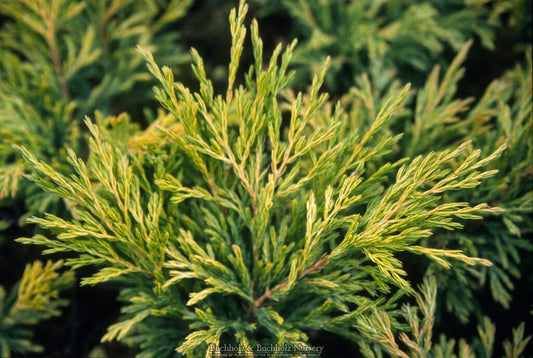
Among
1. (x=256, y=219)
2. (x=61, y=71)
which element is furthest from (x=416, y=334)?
(x=61, y=71)

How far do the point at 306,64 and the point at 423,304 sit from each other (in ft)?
5.62

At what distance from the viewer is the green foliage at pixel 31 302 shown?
5.32 feet

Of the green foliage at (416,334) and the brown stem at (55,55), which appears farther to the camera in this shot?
the brown stem at (55,55)

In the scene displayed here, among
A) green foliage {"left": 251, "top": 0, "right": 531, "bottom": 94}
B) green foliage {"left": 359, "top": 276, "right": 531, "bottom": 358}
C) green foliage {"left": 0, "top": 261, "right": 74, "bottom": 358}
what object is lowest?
green foliage {"left": 359, "top": 276, "right": 531, "bottom": 358}

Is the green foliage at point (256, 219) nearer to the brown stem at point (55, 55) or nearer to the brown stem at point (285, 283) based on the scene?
the brown stem at point (285, 283)

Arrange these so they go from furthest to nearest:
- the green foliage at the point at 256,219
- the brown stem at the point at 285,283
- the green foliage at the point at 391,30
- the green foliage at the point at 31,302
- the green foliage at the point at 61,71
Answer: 1. the green foliage at the point at 391,30
2. the green foliage at the point at 61,71
3. the green foliage at the point at 31,302
4. the brown stem at the point at 285,283
5. the green foliage at the point at 256,219

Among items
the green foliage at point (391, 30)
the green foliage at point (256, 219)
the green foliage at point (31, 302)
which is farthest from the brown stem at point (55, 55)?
the green foliage at point (391, 30)

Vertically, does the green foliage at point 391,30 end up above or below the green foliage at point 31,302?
above

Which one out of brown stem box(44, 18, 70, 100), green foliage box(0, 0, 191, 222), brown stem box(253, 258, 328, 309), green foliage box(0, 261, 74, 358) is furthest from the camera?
brown stem box(44, 18, 70, 100)

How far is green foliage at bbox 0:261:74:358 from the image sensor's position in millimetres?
1621

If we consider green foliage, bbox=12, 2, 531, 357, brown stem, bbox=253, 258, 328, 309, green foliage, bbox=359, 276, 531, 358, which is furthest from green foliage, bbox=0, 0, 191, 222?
green foliage, bbox=359, 276, 531, 358

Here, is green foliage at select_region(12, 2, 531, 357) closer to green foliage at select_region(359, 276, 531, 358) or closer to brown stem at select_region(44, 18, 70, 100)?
green foliage at select_region(359, 276, 531, 358)

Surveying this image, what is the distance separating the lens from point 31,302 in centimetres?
162

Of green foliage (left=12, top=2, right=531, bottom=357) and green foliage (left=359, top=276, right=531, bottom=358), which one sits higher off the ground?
green foliage (left=12, top=2, right=531, bottom=357)
